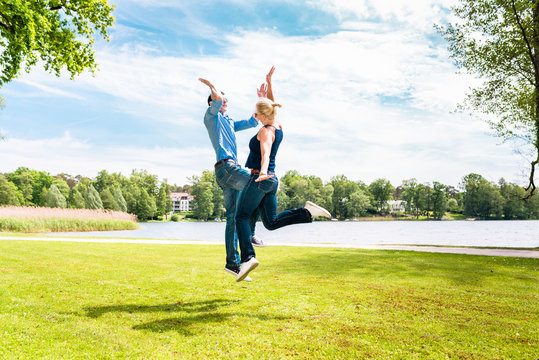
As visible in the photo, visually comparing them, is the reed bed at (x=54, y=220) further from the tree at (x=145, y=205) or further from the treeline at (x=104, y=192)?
the tree at (x=145, y=205)

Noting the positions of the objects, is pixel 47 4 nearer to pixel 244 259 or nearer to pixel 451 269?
pixel 244 259

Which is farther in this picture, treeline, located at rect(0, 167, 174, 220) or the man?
treeline, located at rect(0, 167, 174, 220)

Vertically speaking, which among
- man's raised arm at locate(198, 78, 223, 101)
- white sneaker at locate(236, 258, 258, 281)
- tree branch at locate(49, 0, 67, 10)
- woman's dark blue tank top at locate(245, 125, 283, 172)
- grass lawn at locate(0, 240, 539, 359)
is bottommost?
grass lawn at locate(0, 240, 539, 359)

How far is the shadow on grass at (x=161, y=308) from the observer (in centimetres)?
519

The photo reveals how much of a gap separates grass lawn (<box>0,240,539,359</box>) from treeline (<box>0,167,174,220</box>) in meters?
48.0

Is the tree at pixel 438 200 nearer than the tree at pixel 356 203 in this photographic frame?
No

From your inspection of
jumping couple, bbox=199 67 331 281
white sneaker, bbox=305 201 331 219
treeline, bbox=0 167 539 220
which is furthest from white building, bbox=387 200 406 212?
jumping couple, bbox=199 67 331 281

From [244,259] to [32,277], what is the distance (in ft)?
16.7

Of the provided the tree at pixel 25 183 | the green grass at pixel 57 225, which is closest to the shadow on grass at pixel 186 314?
the green grass at pixel 57 225

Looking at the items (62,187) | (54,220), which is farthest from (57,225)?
(62,187)

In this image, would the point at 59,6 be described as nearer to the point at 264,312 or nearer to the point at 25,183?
the point at 264,312

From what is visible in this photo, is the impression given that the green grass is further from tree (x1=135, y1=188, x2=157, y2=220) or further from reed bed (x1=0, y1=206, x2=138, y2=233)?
tree (x1=135, y1=188, x2=157, y2=220)

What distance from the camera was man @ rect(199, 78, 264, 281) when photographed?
15.9ft

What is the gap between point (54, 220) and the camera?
27344 mm
